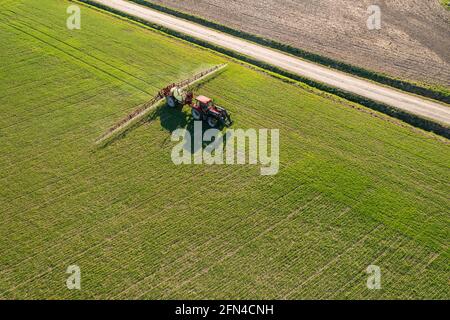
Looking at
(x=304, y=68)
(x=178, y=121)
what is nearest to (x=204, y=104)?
(x=178, y=121)

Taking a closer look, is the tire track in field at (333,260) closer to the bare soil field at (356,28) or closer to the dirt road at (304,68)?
the dirt road at (304,68)

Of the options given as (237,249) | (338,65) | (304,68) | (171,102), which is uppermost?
(338,65)

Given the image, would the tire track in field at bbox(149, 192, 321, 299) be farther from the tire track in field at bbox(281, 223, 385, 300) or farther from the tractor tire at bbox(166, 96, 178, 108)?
the tractor tire at bbox(166, 96, 178, 108)

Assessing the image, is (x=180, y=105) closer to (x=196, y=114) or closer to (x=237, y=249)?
(x=196, y=114)

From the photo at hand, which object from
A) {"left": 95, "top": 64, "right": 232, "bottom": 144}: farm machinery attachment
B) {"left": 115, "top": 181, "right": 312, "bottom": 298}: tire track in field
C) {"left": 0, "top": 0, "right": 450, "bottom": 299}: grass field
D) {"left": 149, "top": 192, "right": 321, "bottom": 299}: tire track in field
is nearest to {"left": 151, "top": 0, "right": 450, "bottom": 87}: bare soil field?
{"left": 0, "top": 0, "right": 450, "bottom": 299}: grass field

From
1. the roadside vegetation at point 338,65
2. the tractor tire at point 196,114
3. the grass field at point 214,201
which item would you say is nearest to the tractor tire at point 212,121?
the tractor tire at point 196,114
